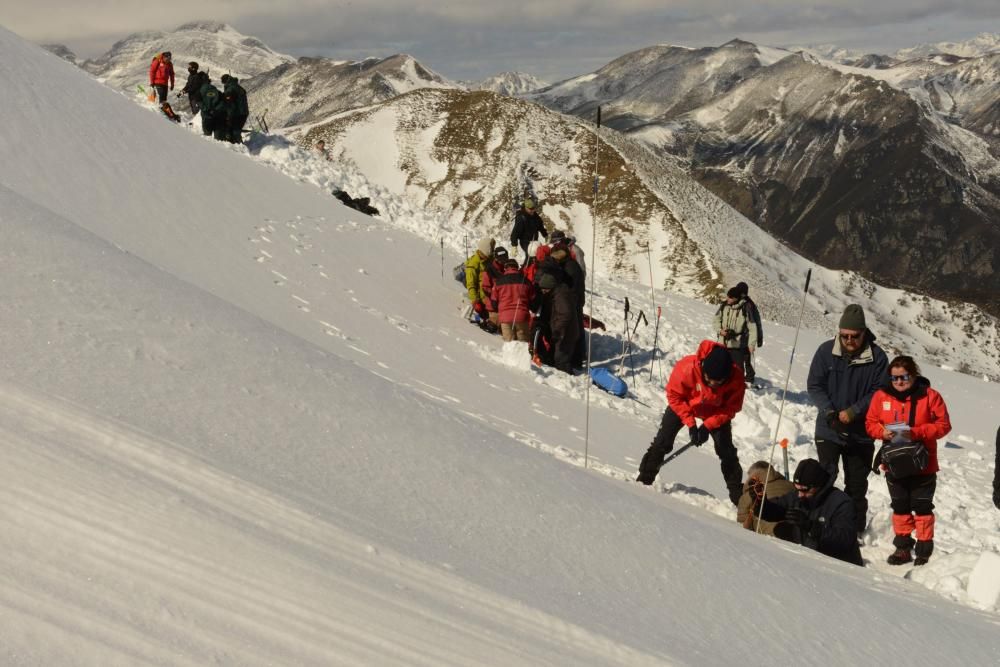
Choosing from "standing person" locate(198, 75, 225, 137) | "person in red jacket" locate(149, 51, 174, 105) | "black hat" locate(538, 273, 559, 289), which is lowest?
"black hat" locate(538, 273, 559, 289)

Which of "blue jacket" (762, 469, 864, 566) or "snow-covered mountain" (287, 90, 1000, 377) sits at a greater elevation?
"snow-covered mountain" (287, 90, 1000, 377)

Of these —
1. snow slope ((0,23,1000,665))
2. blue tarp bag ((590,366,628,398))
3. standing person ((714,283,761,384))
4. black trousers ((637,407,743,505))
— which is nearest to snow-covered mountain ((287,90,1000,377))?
standing person ((714,283,761,384))

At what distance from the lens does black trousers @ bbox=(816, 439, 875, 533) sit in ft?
21.8

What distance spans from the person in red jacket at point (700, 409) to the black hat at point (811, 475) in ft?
2.58

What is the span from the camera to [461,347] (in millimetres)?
11461

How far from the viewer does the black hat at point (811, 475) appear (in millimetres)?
5867

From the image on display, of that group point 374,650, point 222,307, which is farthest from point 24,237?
point 374,650

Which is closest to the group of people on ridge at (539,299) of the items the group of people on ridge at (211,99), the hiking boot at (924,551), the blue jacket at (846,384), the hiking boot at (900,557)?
the blue jacket at (846,384)

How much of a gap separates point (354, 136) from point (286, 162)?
161ft

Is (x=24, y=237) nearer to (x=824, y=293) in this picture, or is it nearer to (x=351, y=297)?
(x=351, y=297)

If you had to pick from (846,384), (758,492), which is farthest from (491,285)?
(758,492)

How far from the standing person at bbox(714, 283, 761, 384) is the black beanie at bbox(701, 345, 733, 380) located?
242 inches

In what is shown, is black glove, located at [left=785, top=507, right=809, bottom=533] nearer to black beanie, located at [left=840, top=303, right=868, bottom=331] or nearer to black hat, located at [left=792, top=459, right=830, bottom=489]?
black hat, located at [left=792, top=459, right=830, bottom=489]

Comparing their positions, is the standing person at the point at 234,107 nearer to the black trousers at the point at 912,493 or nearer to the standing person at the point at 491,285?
the standing person at the point at 491,285
